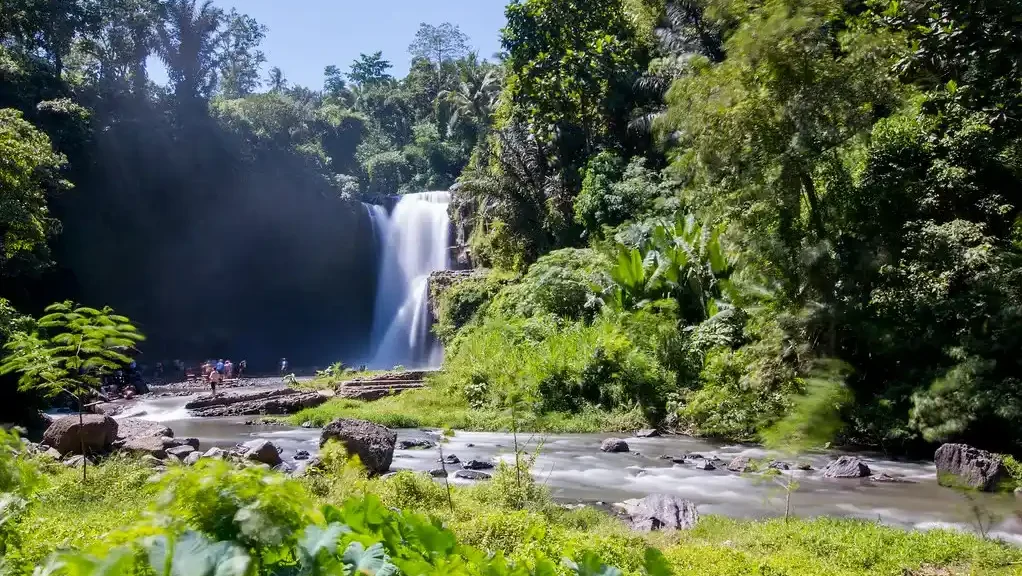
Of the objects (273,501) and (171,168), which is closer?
(273,501)

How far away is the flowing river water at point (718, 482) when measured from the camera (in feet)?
25.7

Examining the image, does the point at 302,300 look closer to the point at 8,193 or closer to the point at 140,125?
the point at 140,125

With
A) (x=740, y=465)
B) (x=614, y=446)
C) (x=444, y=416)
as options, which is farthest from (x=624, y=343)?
(x=740, y=465)

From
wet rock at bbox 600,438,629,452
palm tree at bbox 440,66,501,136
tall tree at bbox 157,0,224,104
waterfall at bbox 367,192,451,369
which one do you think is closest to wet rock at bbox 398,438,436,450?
wet rock at bbox 600,438,629,452

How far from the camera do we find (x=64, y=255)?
105ft

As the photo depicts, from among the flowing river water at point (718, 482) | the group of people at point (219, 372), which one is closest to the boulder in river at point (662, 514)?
the flowing river water at point (718, 482)

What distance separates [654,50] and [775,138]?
17274 mm

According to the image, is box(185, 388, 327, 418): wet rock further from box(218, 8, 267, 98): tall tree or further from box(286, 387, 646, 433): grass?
box(218, 8, 267, 98): tall tree

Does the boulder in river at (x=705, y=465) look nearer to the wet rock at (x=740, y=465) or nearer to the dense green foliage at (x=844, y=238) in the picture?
the wet rock at (x=740, y=465)

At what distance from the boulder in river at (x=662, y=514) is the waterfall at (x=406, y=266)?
92.6 feet

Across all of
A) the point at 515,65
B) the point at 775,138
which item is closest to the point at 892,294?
the point at 775,138

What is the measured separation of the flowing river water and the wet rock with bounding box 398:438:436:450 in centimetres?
24

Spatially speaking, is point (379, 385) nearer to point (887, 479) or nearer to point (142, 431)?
point (142, 431)

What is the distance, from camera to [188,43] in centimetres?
4138
